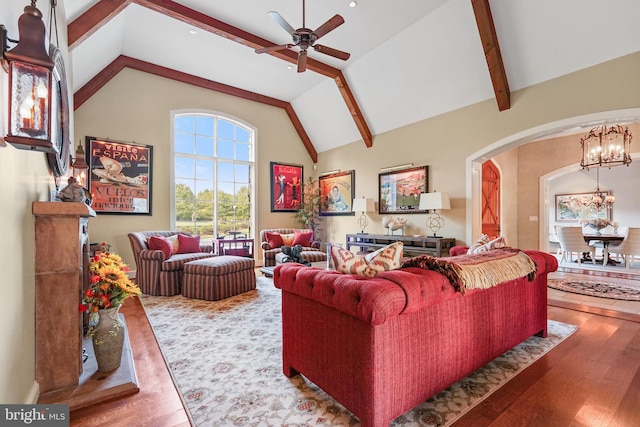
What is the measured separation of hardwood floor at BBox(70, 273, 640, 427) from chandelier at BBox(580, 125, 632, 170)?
5.11 m

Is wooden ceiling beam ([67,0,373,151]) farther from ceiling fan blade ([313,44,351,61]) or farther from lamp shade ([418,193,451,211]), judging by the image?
lamp shade ([418,193,451,211])

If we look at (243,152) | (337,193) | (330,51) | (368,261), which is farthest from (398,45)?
(368,261)

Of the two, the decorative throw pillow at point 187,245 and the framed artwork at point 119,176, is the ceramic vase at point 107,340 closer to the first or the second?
the decorative throw pillow at point 187,245

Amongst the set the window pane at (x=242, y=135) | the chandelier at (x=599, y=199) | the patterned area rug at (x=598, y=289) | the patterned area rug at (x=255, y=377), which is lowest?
the patterned area rug at (x=255, y=377)

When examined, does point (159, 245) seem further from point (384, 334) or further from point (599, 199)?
point (599, 199)

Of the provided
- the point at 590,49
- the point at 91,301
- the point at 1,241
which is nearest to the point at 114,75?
the point at 91,301

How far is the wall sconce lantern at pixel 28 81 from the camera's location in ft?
3.95

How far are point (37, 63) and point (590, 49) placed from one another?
17.4 ft

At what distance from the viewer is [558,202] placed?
947 cm

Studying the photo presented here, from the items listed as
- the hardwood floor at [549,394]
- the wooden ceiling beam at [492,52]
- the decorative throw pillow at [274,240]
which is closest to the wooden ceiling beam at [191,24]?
the wooden ceiling beam at [492,52]

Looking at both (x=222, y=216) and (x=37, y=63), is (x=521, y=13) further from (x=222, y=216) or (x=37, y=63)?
(x=222, y=216)

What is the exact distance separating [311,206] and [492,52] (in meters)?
5.03

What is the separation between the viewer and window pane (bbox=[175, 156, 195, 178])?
597 cm

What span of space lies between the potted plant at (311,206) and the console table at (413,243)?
1572 millimetres
